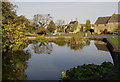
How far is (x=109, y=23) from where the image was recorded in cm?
7700

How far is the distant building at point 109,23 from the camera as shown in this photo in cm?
7505

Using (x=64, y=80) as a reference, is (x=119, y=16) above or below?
above

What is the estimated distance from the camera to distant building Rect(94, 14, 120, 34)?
7505 centimetres

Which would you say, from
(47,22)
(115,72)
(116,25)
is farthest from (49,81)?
(47,22)

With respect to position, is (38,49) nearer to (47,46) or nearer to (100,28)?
(47,46)

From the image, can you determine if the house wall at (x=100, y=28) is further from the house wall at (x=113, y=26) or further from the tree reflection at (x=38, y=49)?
the tree reflection at (x=38, y=49)

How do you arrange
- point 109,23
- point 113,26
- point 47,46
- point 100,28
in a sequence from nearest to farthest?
1. point 47,46
2. point 113,26
3. point 109,23
4. point 100,28

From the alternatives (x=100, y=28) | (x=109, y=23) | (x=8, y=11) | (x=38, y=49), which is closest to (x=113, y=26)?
(x=109, y=23)

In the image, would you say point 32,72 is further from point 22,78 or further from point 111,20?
point 111,20

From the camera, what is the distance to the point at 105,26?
259 ft

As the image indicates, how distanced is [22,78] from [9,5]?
667 inches

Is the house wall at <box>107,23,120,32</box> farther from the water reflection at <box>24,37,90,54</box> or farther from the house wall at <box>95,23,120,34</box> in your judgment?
the water reflection at <box>24,37,90,54</box>

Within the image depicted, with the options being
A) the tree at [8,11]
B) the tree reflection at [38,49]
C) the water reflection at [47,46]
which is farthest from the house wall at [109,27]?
the tree at [8,11]

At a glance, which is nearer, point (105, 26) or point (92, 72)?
point (92, 72)
